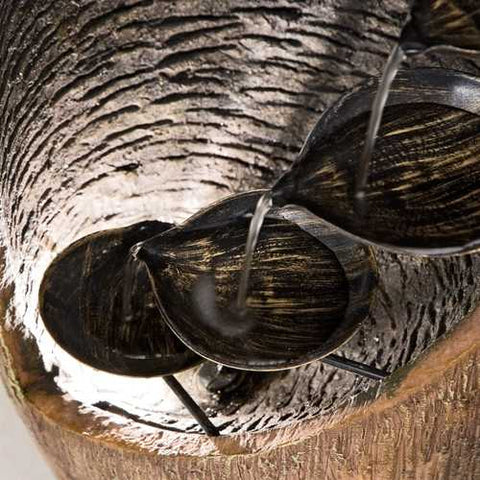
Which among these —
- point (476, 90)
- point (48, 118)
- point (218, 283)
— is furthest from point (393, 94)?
point (48, 118)

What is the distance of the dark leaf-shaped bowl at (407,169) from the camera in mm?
677

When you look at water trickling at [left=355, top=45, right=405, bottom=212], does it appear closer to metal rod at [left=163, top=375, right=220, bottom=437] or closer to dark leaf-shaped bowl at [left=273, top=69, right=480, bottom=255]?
dark leaf-shaped bowl at [left=273, top=69, right=480, bottom=255]

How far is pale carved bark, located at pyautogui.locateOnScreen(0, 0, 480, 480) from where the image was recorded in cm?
63

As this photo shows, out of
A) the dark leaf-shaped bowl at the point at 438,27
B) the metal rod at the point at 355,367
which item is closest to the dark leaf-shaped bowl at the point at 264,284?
the metal rod at the point at 355,367

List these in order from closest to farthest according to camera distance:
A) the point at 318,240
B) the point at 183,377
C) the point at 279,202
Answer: the point at 279,202, the point at 318,240, the point at 183,377

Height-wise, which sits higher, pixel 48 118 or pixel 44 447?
pixel 48 118

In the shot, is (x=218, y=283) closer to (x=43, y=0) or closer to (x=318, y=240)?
(x=318, y=240)

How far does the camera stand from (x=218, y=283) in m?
0.75

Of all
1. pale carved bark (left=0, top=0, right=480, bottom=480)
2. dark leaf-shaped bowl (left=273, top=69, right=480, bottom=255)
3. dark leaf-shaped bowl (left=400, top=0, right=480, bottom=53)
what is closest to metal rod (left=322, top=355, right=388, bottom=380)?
pale carved bark (left=0, top=0, right=480, bottom=480)

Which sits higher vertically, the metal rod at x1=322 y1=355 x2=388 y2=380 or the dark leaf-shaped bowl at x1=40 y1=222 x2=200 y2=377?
the dark leaf-shaped bowl at x1=40 y1=222 x2=200 y2=377

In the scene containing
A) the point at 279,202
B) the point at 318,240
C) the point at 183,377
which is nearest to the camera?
the point at 279,202

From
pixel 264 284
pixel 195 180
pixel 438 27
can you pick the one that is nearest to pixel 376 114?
pixel 438 27

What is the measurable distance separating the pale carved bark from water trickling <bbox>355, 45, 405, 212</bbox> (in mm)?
90

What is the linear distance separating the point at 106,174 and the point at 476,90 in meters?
0.32
